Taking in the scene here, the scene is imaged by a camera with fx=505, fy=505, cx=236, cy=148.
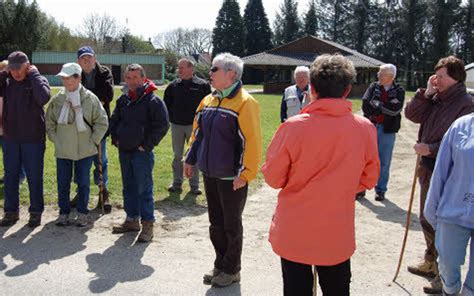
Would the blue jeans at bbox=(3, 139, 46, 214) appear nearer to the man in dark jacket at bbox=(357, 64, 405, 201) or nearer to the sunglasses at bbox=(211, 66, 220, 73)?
the sunglasses at bbox=(211, 66, 220, 73)

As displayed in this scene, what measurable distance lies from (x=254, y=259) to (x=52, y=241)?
7.46 ft

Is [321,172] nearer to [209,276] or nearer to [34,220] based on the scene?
[209,276]

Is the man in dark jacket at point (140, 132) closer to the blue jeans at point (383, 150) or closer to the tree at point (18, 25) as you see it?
the blue jeans at point (383, 150)

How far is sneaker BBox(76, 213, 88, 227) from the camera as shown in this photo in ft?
20.1

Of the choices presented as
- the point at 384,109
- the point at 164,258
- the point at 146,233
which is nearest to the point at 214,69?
the point at 164,258

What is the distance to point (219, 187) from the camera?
14.5 ft

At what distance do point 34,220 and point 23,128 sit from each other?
111 centimetres

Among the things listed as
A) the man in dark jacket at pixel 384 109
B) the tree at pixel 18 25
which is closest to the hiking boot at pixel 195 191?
the man in dark jacket at pixel 384 109

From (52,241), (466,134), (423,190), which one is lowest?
(52,241)

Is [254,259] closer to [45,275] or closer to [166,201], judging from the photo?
[45,275]

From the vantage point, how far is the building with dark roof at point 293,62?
44.6 meters

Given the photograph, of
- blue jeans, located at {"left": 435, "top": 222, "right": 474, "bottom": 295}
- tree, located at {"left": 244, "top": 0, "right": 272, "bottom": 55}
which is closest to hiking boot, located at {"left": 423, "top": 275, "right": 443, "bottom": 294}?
blue jeans, located at {"left": 435, "top": 222, "right": 474, "bottom": 295}

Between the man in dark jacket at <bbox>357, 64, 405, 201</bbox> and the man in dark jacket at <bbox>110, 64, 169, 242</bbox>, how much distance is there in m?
3.60

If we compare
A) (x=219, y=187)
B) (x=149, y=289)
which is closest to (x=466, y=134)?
(x=219, y=187)
